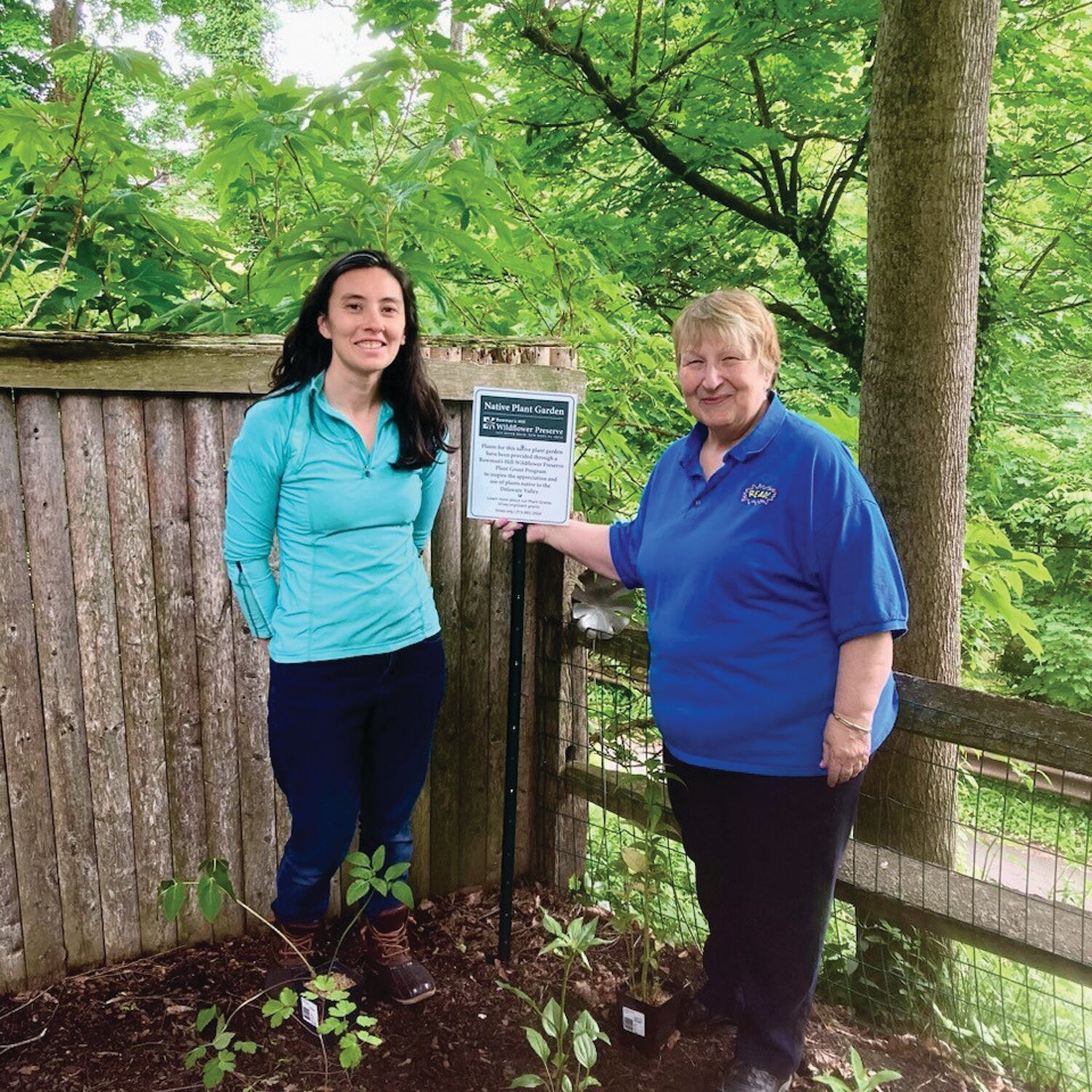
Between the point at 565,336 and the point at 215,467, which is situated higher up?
the point at 565,336

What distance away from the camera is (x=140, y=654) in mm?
2719

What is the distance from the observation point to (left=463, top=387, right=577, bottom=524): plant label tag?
265 cm

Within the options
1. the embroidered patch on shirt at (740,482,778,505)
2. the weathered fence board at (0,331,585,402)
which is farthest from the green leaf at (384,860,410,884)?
the weathered fence board at (0,331,585,402)

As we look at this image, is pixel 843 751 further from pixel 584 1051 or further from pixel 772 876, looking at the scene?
pixel 584 1051

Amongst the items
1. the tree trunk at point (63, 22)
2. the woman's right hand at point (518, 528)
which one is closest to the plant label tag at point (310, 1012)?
the woman's right hand at point (518, 528)

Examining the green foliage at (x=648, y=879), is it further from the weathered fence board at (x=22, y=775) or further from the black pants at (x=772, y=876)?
the weathered fence board at (x=22, y=775)

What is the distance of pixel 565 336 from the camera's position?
3.76 m

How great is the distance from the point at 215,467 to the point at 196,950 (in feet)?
5.32

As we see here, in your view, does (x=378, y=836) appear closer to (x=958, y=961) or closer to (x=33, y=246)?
(x=958, y=961)

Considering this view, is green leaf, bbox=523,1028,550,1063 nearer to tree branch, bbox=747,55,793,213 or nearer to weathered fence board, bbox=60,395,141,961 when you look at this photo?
weathered fence board, bbox=60,395,141,961

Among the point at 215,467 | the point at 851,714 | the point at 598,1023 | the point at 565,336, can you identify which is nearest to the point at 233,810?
the point at 215,467

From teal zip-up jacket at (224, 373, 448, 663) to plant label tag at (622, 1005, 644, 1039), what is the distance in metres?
1.25

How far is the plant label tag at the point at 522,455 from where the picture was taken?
8.69 ft

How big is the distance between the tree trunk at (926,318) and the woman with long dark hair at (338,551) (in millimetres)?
1477
